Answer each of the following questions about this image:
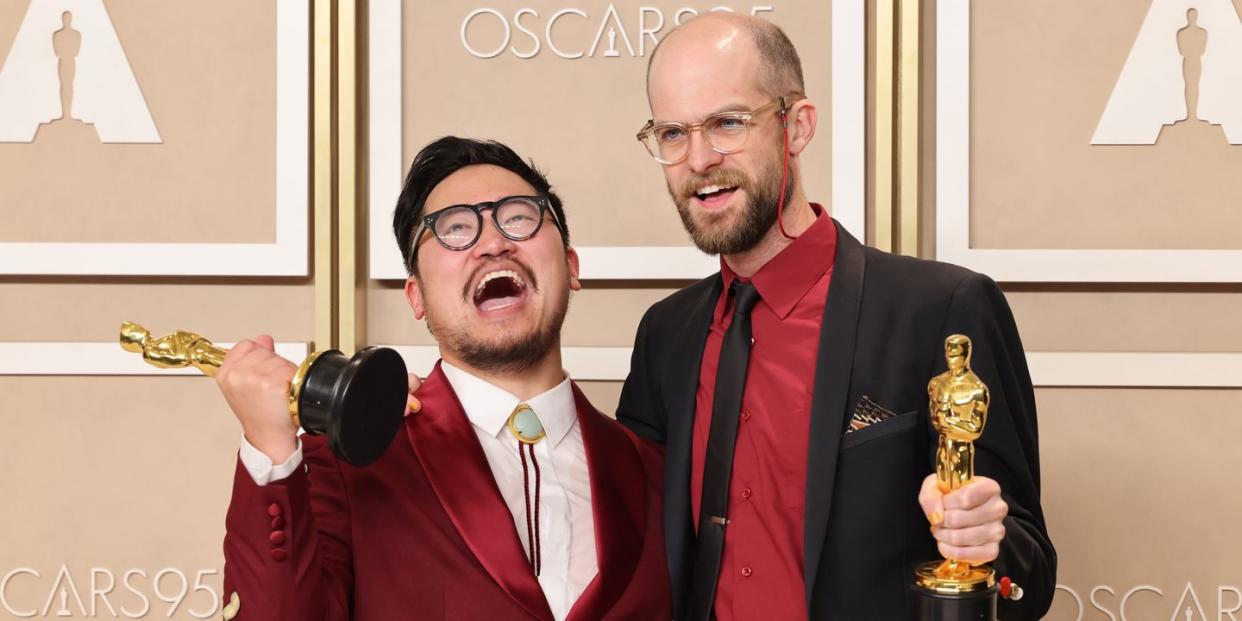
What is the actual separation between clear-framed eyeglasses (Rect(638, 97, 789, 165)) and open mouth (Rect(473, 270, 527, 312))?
0.33 metres

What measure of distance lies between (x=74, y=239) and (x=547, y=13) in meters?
1.25

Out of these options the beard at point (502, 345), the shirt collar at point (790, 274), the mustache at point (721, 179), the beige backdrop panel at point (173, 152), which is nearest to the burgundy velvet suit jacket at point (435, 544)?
the beard at point (502, 345)

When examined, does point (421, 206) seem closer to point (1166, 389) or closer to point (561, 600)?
point (561, 600)

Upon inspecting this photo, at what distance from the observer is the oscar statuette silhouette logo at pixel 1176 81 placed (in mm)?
2488

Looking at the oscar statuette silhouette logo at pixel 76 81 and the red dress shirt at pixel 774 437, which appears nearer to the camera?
the red dress shirt at pixel 774 437

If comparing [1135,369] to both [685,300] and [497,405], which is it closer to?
[685,300]

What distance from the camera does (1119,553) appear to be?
2.50m

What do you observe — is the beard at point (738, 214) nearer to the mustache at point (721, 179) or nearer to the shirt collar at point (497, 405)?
the mustache at point (721, 179)

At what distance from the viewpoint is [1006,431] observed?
1.68m

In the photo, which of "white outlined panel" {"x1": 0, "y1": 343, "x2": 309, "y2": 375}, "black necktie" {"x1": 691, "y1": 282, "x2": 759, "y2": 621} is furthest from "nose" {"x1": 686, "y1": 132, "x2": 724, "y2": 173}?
"white outlined panel" {"x1": 0, "y1": 343, "x2": 309, "y2": 375}

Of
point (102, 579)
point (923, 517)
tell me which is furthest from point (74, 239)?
point (923, 517)

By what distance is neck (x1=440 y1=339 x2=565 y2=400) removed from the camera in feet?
6.35

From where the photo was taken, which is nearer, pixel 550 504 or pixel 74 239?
pixel 550 504

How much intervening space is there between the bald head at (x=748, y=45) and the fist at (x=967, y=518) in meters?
0.82
